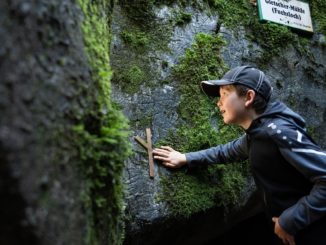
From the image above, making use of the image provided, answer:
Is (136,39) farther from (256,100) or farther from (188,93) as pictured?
(256,100)

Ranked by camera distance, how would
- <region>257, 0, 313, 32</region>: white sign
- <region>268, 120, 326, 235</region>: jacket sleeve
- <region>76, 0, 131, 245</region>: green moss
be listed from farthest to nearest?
<region>257, 0, 313, 32</region>: white sign → <region>268, 120, 326, 235</region>: jacket sleeve → <region>76, 0, 131, 245</region>: green moss

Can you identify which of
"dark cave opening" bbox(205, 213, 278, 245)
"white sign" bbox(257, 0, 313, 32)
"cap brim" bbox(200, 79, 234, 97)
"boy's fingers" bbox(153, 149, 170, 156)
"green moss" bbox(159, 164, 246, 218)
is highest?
"white sign" bbox(257, 0, 313, 32)

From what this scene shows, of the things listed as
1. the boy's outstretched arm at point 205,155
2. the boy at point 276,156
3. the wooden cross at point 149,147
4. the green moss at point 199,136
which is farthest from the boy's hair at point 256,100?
the wooden cross at point 149,147

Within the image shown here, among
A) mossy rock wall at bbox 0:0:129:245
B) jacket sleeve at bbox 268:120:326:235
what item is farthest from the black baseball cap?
mossy rock wall at bbox 0:0:129:245

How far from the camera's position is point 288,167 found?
80.1 inches

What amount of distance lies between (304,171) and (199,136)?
0.78 m

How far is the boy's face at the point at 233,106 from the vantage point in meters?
2.16

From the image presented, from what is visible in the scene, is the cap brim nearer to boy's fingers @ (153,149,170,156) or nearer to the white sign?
boy's fingers @ (153,149,170,156)

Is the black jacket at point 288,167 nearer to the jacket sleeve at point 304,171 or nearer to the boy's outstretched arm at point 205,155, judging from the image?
the jacket sleeve at point 304,171

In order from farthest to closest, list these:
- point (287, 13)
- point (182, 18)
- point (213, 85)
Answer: point (287, 13) → point (182, 18) → point (213, 85)

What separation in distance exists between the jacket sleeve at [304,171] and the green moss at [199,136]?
1.85ft

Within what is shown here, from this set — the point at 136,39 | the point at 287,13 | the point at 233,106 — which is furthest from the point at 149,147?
the point at 287,13

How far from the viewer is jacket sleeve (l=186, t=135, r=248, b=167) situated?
Answer: 2328 millimetres

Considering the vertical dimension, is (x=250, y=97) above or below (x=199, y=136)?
above
